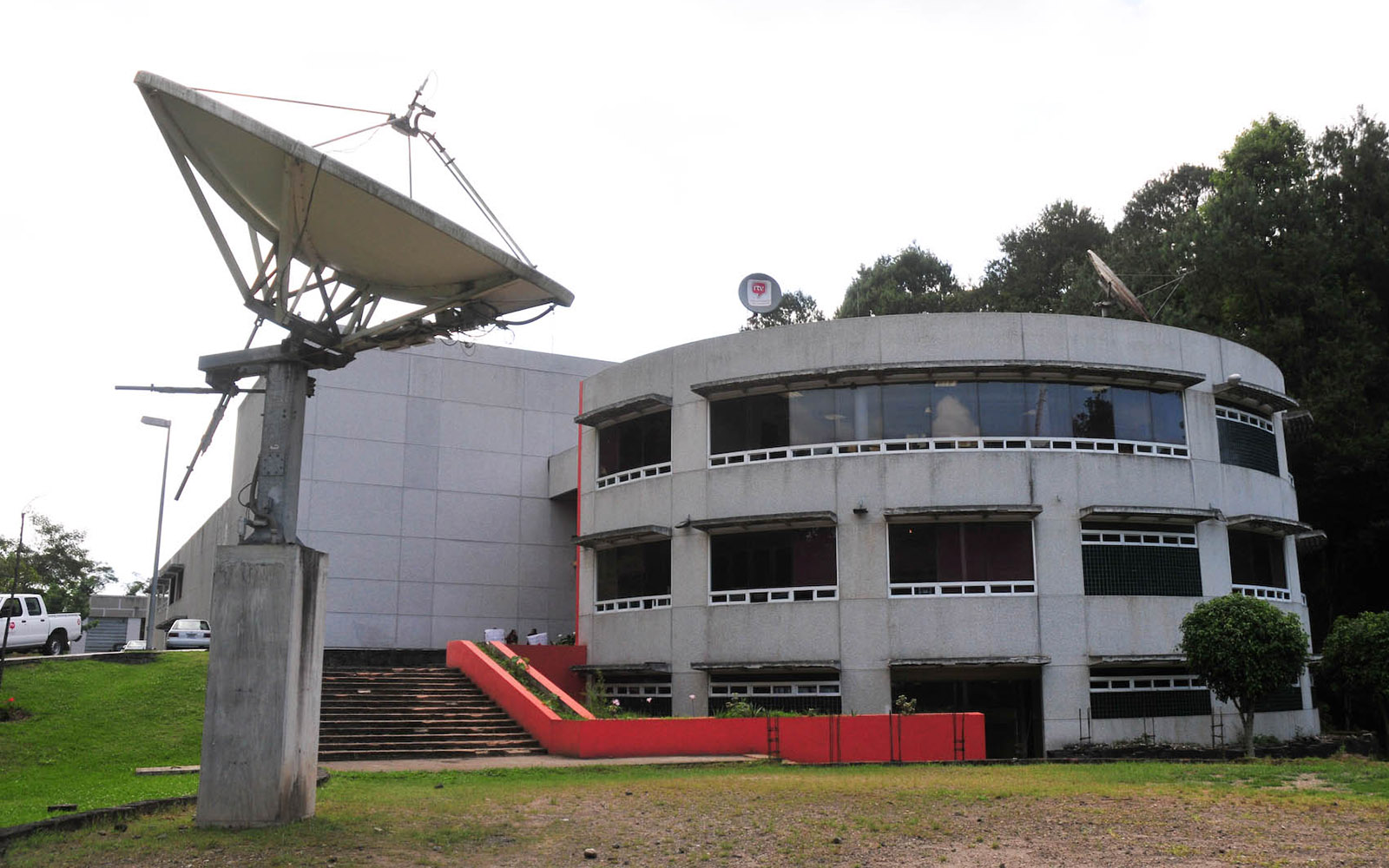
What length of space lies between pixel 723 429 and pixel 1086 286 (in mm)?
23870

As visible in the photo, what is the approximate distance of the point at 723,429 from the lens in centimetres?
2712

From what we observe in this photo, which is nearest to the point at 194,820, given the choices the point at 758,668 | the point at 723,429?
the point at 758,668

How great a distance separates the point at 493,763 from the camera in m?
Answer: 19.8

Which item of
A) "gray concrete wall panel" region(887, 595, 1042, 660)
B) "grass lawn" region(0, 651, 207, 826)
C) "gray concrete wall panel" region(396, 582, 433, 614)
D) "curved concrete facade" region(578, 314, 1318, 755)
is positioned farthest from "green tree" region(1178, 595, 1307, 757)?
"gray concrete wall panel" region(396, 582, 433, 614)

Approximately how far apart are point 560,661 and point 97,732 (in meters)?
10.8

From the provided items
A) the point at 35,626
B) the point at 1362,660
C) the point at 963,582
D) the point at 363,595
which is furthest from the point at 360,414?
the point at 1362,660

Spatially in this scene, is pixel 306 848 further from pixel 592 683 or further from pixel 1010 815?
pixel 592 683

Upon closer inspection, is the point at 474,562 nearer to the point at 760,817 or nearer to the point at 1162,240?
the point at 760,817

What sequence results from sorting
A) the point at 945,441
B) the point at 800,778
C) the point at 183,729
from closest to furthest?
1. the point at 800,778
2. the point at 183,729
3. the point at 945,441

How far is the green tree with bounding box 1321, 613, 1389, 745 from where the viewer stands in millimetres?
24828

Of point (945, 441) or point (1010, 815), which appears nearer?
point (1010, 815)

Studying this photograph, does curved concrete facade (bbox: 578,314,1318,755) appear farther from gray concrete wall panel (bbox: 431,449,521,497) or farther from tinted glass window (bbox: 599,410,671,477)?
gray concrete wall panel (bbox: 431,449,521,497)

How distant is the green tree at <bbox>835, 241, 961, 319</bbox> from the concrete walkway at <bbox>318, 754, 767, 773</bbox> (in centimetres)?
3904

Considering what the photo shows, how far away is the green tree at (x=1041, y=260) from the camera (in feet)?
178
